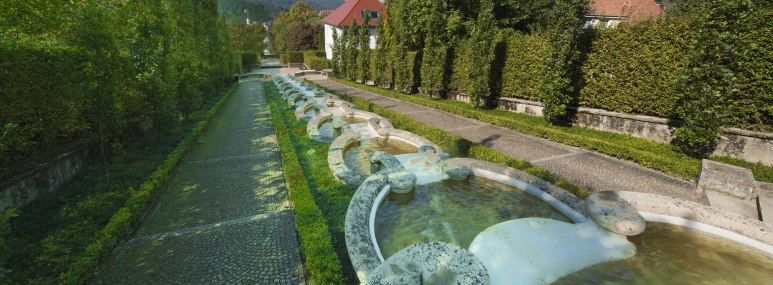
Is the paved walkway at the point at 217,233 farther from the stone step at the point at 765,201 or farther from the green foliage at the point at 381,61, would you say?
the green foliage at the point at 381,61

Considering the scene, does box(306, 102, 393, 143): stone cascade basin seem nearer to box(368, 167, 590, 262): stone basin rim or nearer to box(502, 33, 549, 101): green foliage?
box(368, 167, 590, 262): stone basin rim

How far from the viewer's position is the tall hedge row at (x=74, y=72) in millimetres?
7273

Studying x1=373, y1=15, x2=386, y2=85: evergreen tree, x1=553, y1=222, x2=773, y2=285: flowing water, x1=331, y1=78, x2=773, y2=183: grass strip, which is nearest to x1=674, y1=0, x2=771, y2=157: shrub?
x1=331, y1=78, x2=773, y2=183: grass strip

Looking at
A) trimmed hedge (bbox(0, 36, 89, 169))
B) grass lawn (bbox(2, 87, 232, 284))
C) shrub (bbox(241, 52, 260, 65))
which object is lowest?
grass lawn (bbox(2, 87, 232, 284))

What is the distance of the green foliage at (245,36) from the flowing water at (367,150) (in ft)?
217

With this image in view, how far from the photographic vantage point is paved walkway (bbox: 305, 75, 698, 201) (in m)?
8.10

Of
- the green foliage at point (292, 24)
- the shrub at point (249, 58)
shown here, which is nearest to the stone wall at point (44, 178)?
the shrub at point (249, 58)

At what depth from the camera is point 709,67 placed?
949 centimetres

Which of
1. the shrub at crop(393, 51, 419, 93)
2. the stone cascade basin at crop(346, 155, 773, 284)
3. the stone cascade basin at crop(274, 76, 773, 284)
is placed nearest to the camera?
the stone cascade basin at crop(274, 76, 773, 284)

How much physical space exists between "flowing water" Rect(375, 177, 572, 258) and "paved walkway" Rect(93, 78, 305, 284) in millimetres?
1839

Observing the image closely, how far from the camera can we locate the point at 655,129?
1176 centimetres

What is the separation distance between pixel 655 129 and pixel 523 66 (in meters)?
7.19

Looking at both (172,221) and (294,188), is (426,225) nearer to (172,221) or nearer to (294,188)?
(294,188)

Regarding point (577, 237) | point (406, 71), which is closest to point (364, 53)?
point (406, 71)
